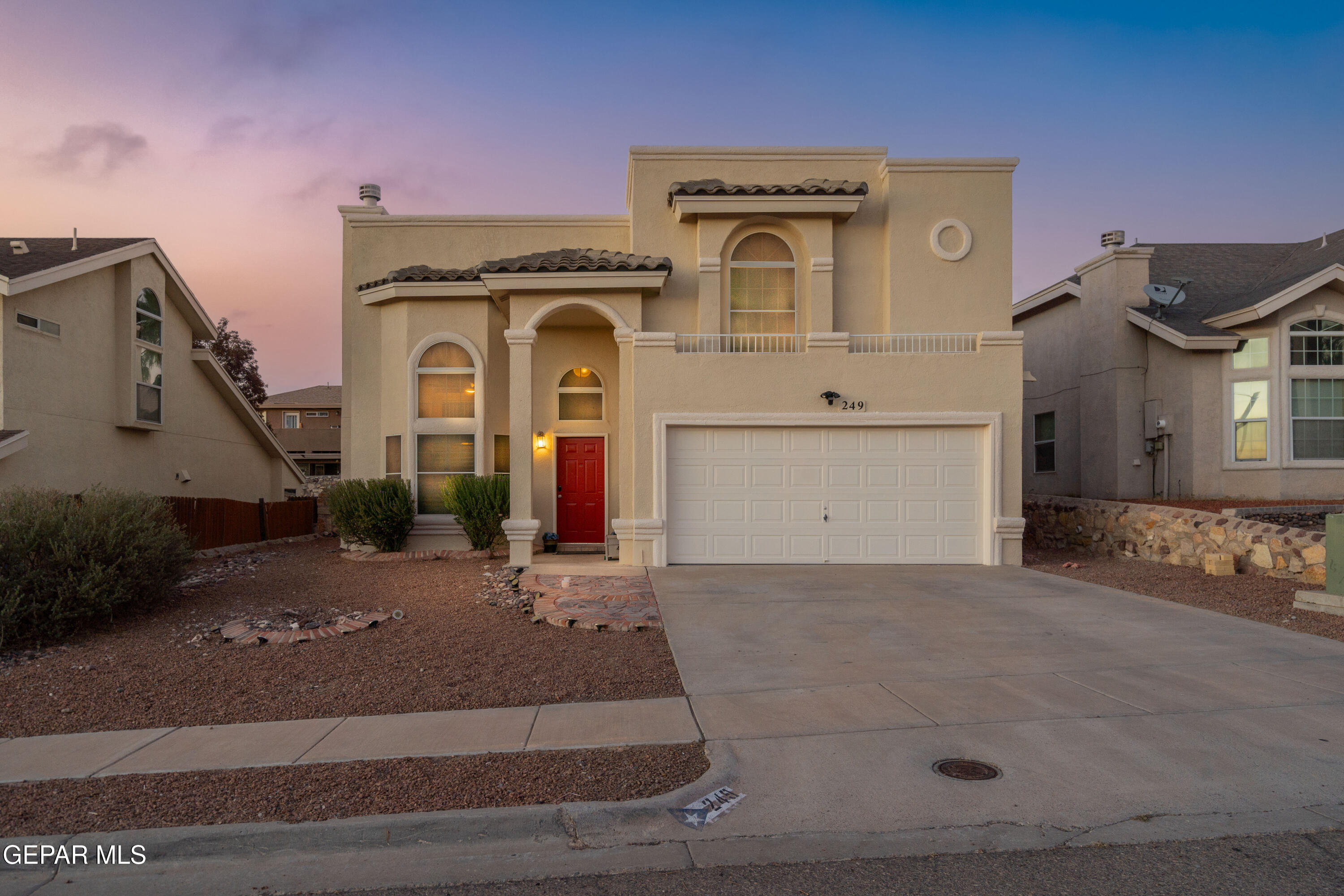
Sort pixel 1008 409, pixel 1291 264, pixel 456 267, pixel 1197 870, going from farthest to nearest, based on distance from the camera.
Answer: pixel 1291 264 < pixel 456 267 < pixel 1008 409 < pixel 1197 870

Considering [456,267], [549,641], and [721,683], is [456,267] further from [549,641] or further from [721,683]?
[721,683]

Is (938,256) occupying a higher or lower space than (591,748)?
higher

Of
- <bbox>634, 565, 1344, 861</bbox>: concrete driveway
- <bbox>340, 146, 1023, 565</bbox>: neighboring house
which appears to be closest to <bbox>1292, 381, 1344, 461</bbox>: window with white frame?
<bbox>340, 146, 1023, 565</bbox>: neighboring house

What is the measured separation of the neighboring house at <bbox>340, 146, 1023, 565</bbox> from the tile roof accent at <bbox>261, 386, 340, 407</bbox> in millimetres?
31484

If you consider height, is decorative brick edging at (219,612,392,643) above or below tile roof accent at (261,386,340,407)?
below

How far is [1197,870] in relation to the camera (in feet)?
11.5

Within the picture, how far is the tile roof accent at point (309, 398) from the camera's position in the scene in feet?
145

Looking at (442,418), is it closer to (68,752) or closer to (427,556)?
(427,556)

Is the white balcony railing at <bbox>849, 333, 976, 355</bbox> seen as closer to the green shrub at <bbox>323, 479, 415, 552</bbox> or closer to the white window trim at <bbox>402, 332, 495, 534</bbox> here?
the white window trim at <bbox>402, 332, 495, 534</bbox>

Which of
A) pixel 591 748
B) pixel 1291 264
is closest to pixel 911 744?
pixel 591 748

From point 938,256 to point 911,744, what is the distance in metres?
10.7

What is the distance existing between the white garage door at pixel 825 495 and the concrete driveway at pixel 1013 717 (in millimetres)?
2919

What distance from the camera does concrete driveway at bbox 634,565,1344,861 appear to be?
13.3 feet

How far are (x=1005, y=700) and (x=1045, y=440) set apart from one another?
15.5m
